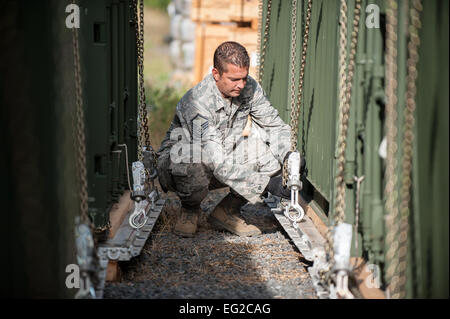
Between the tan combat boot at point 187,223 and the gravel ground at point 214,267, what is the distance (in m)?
0.06

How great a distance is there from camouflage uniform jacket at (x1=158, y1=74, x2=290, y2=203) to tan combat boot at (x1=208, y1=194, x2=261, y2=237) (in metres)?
0.36

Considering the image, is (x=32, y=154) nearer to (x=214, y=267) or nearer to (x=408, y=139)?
(x=408, y=139)

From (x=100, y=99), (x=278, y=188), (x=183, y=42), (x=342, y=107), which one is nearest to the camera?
(x=342, y=107)

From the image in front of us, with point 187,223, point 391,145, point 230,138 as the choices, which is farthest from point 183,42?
point 391,145

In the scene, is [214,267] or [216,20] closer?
[214,267]

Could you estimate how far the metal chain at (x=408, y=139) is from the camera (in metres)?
3.45

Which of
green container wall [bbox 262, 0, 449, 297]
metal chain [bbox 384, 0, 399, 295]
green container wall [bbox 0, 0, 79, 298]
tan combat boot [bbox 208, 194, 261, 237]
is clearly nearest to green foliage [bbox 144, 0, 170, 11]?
green container wall [bbox 262, 0, 449, 297]

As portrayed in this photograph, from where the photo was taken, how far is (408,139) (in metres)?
3.51

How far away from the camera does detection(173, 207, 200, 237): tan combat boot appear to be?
5.85m

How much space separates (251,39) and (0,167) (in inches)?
303

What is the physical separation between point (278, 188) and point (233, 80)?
1.15 meters

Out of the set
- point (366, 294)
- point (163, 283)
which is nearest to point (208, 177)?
point (163, 283)

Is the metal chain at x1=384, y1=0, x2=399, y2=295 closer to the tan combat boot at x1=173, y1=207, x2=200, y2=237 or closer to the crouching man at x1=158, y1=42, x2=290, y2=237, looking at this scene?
the crouching man at x1=158, y1=42, x2=290, y2=237

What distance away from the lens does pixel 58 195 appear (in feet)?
11.9
